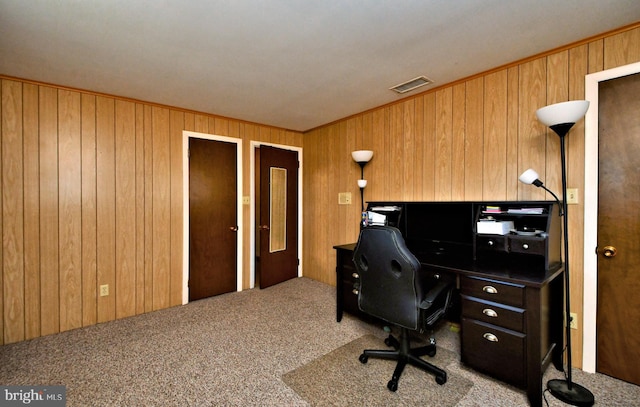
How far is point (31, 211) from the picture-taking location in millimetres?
2576

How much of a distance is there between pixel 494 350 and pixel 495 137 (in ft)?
5.54

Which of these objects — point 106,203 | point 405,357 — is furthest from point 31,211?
point 405,357

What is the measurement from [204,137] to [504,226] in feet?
11.0

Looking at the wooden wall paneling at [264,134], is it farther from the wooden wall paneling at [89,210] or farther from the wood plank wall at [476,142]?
the wooden wall paneling at [89,210]

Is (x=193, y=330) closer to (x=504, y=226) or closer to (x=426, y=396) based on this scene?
(x=426, y=396)

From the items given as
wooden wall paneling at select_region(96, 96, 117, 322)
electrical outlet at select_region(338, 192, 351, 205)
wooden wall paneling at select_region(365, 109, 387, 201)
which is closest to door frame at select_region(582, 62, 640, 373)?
wooden wall paneling at select_region(365, 109, 387, 201)

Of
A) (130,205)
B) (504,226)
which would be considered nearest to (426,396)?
(504,226)

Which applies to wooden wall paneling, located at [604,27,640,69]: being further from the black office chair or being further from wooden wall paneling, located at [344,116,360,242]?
wooden wall paneling, located at [344,116,360,242]

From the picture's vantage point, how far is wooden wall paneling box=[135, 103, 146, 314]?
3.10m

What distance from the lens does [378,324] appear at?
9.02ft

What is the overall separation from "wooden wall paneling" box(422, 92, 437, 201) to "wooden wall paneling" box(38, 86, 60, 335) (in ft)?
11.9

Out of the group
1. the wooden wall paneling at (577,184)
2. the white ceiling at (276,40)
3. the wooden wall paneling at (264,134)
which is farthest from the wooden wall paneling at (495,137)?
the wooden wall paneling at (264,134)

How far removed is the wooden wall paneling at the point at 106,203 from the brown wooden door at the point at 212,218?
771mm

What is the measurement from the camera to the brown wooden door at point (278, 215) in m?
3.96
